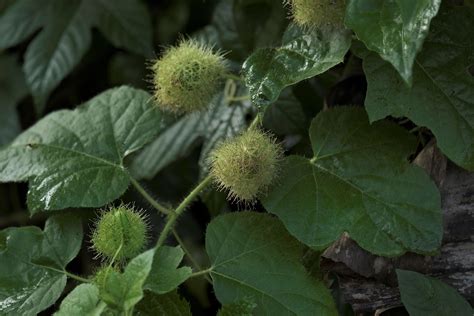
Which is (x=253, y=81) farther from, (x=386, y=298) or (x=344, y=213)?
(x=386, y=298)

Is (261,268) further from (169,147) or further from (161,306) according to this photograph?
(169,147)

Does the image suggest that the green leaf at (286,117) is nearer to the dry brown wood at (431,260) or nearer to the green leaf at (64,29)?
the dry brown wood at (431,260)

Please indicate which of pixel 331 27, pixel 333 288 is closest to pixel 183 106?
pixel 331 27

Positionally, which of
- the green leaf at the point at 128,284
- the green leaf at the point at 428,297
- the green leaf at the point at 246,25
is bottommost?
the green leaf at the point at 428,297

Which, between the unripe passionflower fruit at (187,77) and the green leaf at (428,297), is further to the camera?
the unripe passionflower fruit at (187,77)

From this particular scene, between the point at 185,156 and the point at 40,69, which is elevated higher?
the point at 40,69

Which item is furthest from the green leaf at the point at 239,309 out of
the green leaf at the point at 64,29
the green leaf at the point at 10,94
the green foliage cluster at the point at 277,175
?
the green leaf at the point at 10,94
